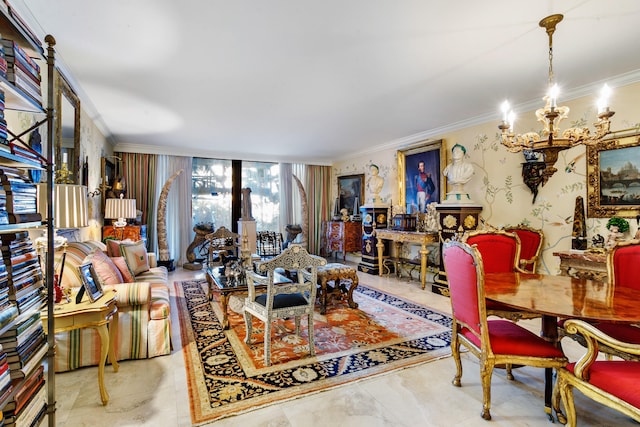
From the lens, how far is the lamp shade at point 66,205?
1.77 metres

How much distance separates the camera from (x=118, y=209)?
4.50m

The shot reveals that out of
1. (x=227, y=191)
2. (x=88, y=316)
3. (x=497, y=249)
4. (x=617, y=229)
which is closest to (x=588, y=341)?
(x=497, y=249)

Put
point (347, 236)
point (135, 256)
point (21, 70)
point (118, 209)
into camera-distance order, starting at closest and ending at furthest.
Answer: point (21, 70) < point (135, 256) < point (118, 209) < point (347, 236)

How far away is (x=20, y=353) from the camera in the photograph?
122 centimetres

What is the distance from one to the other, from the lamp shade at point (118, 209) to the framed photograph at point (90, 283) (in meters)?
2.79

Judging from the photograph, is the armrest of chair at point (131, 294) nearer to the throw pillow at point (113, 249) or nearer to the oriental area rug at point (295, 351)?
the oriental area rug at point (295, 351)

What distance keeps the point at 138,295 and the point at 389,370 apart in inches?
81.8

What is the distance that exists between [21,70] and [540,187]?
15.2 feet

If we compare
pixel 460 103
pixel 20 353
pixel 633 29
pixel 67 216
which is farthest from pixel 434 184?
pixel 20 353

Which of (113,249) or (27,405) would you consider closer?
(27,405)

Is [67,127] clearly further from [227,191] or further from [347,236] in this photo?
[347,236]

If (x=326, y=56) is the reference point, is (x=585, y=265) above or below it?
below

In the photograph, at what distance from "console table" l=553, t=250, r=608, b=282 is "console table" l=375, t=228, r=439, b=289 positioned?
1.80 metres

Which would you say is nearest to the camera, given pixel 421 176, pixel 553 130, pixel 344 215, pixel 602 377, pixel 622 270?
pixel 602 377
